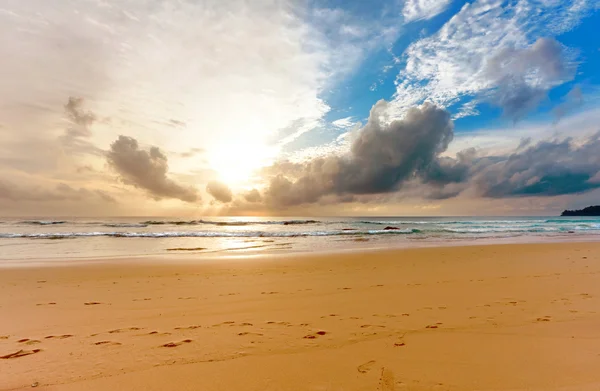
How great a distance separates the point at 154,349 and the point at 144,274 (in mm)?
7206

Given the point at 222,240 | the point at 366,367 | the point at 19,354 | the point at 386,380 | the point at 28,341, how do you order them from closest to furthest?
the point at 386,380 < the point at 366,367 < the point at 19,354 < the point at 28,341 < the point at 222,240

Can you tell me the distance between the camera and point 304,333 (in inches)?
187

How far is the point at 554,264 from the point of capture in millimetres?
11969

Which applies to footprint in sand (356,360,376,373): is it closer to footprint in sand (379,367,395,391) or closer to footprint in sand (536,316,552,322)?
footprint in sand (379,367,395,391)

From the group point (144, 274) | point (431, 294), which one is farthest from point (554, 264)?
point (144, 274)

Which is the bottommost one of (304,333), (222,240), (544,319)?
(544,319)

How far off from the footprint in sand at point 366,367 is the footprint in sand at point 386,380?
0.51ft

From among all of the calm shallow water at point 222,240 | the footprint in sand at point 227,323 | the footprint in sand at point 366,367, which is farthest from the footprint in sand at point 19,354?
the calm shallow water at point 222,240

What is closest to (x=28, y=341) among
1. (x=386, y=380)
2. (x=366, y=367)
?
(x=366, y=367)

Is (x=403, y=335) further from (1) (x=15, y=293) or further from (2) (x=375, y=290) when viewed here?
(1) (x=15, y=293)

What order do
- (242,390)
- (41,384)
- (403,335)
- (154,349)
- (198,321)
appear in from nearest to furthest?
(242,390), (41,384), (154,349), (403,335), (198,321)

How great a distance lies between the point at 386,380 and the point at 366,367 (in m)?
0.34

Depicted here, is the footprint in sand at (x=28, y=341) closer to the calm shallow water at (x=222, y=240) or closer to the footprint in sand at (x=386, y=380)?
the footprint in sand at (x=386, y=380)

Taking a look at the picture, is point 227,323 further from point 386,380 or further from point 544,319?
point 544,319
